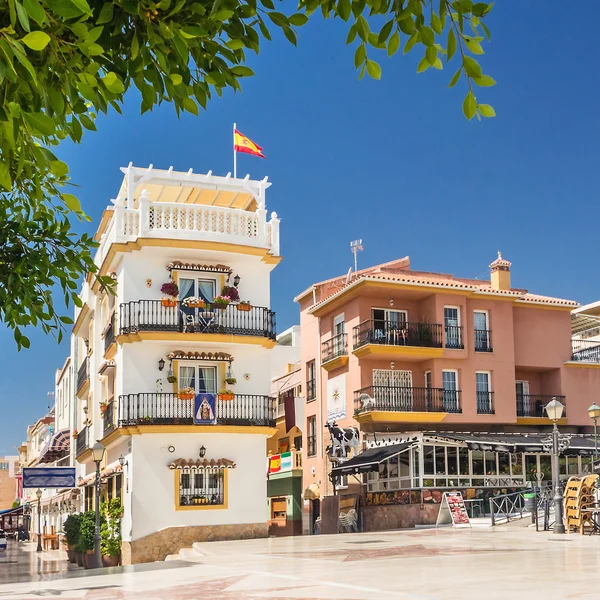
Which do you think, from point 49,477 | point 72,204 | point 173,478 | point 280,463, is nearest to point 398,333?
point 280,463

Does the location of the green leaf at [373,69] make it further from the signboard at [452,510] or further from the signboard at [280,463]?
the signboard at [280,463]

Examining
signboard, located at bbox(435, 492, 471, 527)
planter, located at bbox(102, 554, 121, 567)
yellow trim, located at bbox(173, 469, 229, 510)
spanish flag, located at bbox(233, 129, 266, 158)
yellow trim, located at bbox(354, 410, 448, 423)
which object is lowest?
planter, located at bbox(102, 554, 121, 567)

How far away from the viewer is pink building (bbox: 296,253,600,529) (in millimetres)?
34531

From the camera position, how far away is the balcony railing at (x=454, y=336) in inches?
1530

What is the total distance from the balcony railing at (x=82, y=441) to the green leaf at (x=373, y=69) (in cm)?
3445

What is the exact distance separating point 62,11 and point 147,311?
25.0 meters

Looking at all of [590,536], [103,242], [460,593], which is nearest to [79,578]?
[460,593]

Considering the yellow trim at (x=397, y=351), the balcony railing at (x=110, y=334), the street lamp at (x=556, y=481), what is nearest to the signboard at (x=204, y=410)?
the balcony railing at (x=110, y=334)

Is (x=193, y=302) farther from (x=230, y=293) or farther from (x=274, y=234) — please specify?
(x=274, y=234)

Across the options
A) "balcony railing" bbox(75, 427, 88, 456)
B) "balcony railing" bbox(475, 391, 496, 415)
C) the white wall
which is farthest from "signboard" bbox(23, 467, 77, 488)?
"balcony railing" bbox(475, 391, 496, 415)

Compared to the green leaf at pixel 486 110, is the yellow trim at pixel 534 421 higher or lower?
lower

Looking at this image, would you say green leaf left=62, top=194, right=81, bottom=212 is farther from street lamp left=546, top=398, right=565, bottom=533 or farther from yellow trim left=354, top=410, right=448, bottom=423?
yellow trim left=354, top=410, right=448, bottom=423

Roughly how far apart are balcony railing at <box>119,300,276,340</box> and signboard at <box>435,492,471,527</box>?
8609 millimetres

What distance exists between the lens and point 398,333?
3806cm
